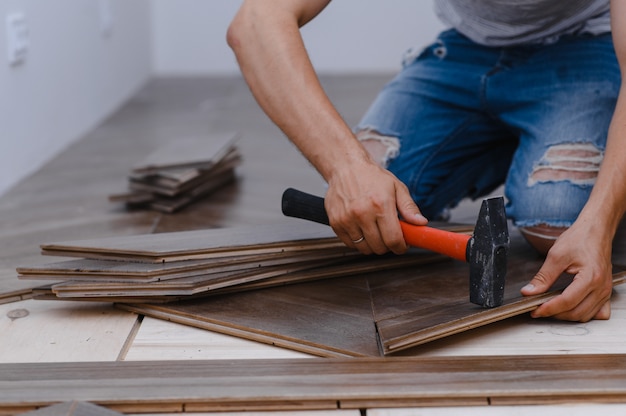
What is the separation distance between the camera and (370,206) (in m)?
1.63

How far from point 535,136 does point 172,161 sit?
1252 mm

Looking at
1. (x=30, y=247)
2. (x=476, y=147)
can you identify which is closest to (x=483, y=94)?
(x=476, y=147)

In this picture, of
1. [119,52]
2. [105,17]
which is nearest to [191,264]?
[105,17]

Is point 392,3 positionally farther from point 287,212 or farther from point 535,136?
point 287,212

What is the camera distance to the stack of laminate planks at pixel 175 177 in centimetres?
278

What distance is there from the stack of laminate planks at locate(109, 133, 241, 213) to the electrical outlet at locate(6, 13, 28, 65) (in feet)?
2.21

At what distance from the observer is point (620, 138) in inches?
66.1

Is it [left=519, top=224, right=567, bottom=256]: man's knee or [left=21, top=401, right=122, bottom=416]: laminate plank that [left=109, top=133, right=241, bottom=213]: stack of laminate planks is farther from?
[left=21, top=401, right=122, bottom=416]: laminate plank

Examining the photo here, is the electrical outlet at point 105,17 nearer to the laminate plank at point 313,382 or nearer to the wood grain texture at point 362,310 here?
the wood grain texture at point 362,310

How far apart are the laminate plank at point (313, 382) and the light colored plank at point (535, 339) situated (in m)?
0.06

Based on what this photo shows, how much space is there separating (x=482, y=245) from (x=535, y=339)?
0.25 metres

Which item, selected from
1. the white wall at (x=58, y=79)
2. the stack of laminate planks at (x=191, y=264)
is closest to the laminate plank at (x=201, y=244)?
the stack of laminate planks at (x=191, y=264)

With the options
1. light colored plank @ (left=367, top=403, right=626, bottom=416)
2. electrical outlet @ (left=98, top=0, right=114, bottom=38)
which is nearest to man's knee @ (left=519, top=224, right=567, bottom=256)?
light colored plank @ (left=367, top=403, right=626, bottom=416)

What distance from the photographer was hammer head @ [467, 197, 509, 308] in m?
1.52
